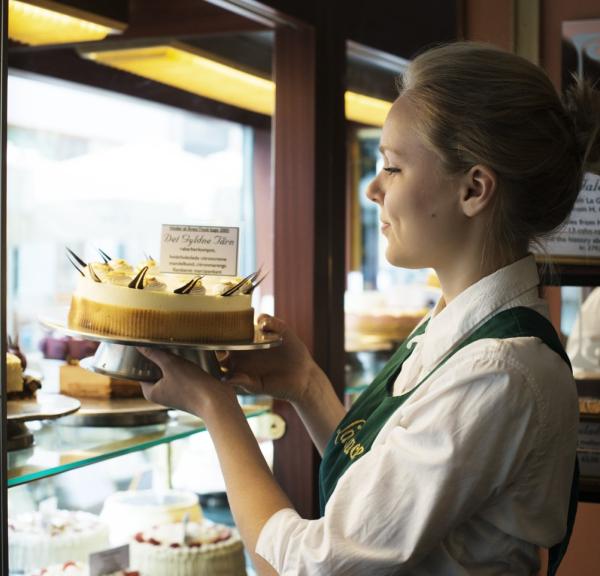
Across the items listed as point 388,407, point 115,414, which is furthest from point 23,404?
point 388,407

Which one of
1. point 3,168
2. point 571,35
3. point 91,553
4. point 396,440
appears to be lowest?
point 91,553

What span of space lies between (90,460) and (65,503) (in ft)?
1.35

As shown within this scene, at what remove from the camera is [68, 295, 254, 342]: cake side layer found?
4.60 ft

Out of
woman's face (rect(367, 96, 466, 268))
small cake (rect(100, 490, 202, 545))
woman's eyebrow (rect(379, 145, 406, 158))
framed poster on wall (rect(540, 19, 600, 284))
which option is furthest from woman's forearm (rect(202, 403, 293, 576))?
framed poster on wall (rect(540, 19, 600, 284))

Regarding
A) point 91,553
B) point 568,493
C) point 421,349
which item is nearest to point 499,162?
point 421,349

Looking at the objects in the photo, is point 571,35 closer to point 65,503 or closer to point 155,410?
point 155,410

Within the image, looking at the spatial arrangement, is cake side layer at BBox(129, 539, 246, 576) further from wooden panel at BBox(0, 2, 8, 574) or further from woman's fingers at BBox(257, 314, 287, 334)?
wooden panel at BBox(0, 2, 8, 574)

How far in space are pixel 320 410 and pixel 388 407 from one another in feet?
1.26

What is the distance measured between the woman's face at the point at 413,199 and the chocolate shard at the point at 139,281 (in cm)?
37

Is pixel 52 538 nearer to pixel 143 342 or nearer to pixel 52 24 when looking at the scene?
pixel 143 342

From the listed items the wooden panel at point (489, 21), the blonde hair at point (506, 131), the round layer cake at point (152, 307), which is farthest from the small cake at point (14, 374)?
the wooden panel at point (489, 21)

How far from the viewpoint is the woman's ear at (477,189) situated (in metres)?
1.26

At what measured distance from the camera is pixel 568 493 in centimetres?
125

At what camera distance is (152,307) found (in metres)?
1.42
